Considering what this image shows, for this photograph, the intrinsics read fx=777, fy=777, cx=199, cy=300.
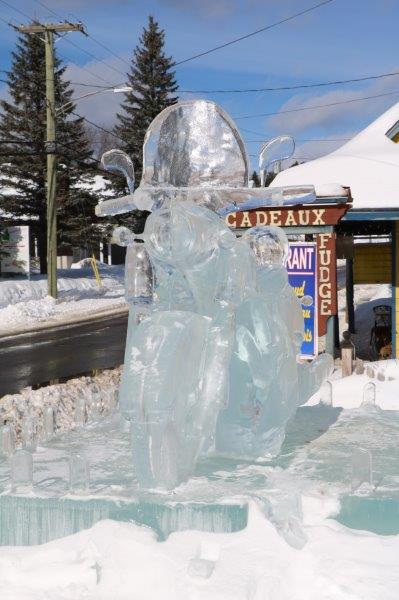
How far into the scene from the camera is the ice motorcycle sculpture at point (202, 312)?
4734mm

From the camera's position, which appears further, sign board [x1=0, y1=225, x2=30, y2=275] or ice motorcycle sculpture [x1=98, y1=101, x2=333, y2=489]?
sign board [x1=0, y1=225, x2=30, y2=275]

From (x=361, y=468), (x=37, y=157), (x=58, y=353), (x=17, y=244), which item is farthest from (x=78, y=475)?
(x=37, y=157)

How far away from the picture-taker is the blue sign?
33.2 ft

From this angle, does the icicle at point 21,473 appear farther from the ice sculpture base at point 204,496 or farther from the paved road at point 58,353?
the paved road at point 58,353

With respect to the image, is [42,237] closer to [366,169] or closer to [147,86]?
[147,86]

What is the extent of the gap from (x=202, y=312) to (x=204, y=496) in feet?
4.55

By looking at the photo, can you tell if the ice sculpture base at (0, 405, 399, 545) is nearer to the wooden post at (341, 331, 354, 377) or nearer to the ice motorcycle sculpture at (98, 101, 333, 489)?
the ice motorcycle sculpture at (98, 101, 333, 489)

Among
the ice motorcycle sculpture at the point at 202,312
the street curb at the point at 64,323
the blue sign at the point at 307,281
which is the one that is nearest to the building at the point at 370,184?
the blue sign at the point at 307,281

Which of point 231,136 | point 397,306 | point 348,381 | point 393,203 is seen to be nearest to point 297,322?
point 231,136

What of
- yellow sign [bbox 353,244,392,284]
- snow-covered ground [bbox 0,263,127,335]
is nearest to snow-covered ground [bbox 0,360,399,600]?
yellow sign [bbox 353,244,392,284]

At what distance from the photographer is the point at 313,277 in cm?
1018

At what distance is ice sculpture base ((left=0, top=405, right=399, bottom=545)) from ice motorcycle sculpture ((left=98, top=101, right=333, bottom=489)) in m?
0.21

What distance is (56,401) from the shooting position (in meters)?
8.62

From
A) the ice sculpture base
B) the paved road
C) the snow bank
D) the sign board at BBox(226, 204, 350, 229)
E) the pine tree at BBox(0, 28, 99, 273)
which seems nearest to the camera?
the ice sculpture base
